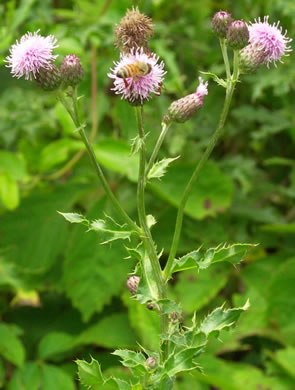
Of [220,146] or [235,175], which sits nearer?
[235,175]

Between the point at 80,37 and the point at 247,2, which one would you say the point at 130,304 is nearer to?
the point at 80,37

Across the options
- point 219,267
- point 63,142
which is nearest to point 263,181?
point 219,267

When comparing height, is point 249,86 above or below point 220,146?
above

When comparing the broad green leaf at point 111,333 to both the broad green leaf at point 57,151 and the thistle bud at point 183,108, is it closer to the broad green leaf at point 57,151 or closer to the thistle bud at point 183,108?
the broad green leaf at point 57,151

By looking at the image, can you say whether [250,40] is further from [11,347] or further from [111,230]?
[11,347]

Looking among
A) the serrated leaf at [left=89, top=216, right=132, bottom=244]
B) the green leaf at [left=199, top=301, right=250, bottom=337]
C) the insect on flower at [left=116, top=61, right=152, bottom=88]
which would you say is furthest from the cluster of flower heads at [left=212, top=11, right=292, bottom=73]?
the green leaf at [left=199, top=301, right=250, bottom=337]

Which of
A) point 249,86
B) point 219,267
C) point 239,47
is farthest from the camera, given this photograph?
point 249,86

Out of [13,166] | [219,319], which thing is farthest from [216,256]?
[13,166]

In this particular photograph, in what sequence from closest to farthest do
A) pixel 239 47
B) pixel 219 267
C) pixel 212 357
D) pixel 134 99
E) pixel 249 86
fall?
pixel 134 99 → pixel 239 47 → pixel 212 357 → pixel 219 267 → pixel 249 86
